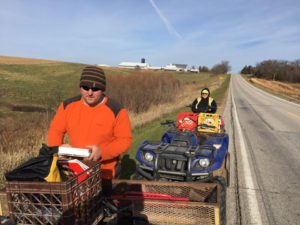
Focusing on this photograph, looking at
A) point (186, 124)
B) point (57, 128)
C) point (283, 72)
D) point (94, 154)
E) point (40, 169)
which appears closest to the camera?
point (40, 169)

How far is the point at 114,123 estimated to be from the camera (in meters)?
2.92

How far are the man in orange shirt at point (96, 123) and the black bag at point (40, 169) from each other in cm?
51

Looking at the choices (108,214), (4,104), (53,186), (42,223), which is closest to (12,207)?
(42,223)

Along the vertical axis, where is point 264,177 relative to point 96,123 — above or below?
below

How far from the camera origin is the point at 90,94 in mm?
2764

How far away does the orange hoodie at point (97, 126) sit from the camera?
9.45 feet

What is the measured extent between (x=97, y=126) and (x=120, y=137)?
0.85 feet

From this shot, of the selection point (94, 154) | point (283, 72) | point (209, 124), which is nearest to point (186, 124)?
point (209, 124)

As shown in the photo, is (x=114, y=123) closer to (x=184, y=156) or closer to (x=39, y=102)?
(x=184, y=156)

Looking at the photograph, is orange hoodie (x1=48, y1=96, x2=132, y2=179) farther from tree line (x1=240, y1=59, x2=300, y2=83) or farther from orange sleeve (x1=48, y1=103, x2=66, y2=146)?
tree line (x1=240, y1=59, x2=300, y2=83)

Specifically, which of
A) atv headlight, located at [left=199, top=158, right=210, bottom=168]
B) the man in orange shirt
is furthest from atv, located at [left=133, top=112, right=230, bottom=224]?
the man in orange shirt

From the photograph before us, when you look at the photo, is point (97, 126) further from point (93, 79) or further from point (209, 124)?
point (209, 124)

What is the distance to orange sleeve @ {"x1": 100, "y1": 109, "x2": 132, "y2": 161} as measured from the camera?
112 inches

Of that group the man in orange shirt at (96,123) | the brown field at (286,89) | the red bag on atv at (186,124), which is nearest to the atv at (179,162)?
the red bag on atv at (186,124)
